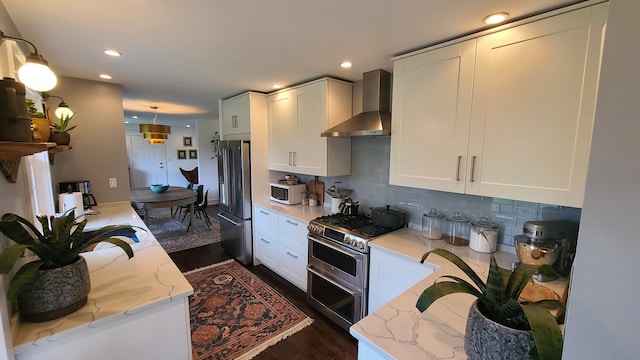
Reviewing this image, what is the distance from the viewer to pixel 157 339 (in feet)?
4.34

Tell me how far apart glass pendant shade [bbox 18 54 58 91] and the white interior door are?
7913 millimetres

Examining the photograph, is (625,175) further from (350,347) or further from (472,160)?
(350,347)

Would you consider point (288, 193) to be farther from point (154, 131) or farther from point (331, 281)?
point (154, 131)

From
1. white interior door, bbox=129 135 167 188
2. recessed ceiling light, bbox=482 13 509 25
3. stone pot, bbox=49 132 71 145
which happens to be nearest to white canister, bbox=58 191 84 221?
stone pot, bbox=49 132 71 145

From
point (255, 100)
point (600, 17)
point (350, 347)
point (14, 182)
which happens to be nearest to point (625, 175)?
point (600, 17)

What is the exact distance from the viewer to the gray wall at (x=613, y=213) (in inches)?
17.7

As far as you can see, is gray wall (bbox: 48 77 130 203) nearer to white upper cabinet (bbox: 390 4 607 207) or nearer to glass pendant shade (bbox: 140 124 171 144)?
glass pendant shade (bbox: 140 124 171 144)

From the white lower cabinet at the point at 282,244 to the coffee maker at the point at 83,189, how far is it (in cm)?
183

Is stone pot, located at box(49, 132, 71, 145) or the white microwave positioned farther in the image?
the white microwave

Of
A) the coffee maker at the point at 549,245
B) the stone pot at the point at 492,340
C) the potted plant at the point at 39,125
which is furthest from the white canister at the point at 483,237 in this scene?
the potted plant at the point at 39,125

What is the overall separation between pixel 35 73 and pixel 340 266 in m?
2.26

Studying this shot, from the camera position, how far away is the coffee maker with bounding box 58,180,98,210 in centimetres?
287

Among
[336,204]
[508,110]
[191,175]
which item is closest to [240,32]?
[508,110]

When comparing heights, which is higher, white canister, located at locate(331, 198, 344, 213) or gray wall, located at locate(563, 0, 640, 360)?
gray wall, located at locate(563, 0, 640, 360)
